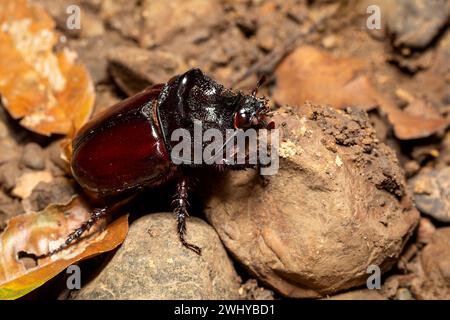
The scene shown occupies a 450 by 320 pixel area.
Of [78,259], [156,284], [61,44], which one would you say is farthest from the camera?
[61,44]

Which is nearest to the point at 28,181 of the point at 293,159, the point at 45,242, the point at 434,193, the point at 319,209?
the point at 45,242

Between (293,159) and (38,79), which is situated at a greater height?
(38,79)

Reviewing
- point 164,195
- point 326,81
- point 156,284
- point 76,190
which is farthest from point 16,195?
point 326,81

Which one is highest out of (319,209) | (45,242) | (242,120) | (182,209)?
(242,120)

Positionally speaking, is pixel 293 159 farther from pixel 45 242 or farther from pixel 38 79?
pixel 38 79

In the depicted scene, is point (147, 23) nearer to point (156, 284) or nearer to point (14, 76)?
point (14, 76)

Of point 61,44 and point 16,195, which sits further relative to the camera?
point 61,44

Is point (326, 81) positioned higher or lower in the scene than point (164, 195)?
higher

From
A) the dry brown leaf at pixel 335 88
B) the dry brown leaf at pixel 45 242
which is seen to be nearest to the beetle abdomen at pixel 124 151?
the dry brown leaf at pixel 45 242
